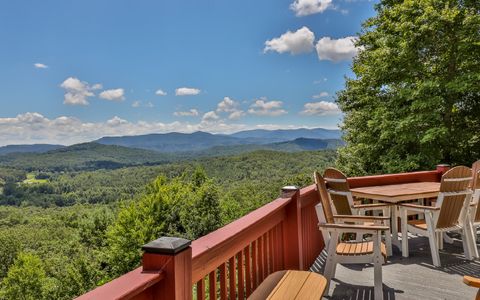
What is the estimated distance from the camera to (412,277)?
3.71 meters

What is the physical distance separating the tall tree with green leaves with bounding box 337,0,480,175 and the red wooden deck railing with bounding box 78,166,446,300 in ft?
26.8

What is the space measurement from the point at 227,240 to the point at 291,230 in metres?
1.40

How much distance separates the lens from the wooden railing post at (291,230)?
10.1 ft

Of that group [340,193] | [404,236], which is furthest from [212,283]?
[404,236]

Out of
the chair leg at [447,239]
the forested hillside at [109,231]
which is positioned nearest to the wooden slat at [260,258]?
the chair leg at [447,239]

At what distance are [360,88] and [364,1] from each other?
3668mm

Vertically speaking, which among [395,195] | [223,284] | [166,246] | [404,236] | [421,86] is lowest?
[404,236]

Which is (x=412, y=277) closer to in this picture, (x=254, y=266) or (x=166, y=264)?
(x=254, y=266)

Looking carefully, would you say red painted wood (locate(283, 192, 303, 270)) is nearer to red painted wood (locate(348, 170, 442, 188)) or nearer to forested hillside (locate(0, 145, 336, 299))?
red painted wood (locate(348, 170, 442, 188))

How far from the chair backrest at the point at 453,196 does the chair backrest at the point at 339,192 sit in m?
1.01

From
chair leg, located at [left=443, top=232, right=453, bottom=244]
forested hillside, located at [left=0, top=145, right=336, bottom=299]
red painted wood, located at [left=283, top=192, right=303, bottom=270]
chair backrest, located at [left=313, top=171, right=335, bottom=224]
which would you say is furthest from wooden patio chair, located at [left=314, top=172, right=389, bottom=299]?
forested hillside, located at [left=0, top=145, right=336, bottom=299]

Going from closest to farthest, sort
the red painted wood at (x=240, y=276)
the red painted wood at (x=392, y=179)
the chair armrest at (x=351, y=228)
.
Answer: the red painted wood at (x=240, y=276), the chair armrest at (x=351, y=228), the red painted wood at (x=392, y=179)

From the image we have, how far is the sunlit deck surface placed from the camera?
329 cm

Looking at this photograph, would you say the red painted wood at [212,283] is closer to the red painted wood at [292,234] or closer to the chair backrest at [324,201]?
the red painted wood at [292,234]
